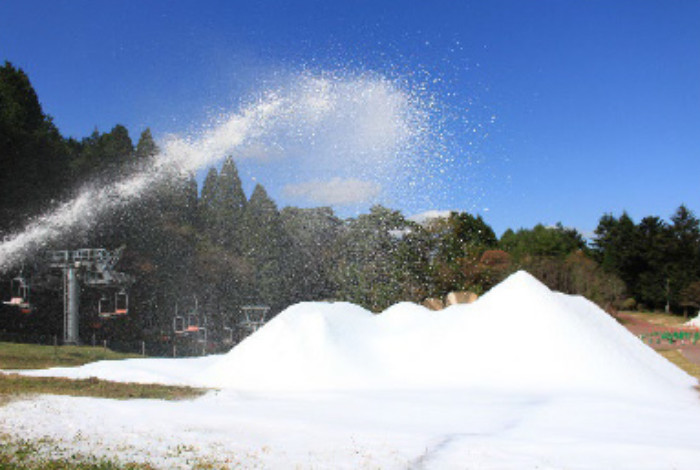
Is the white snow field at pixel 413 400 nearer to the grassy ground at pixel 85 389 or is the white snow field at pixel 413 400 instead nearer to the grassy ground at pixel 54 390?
the grassy ground at pixel 54 390

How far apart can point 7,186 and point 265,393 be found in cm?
2661

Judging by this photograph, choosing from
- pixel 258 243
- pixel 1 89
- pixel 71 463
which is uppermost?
pixel 1 89

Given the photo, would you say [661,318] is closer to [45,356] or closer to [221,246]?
[221,246]

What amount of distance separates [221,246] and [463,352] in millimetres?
33596

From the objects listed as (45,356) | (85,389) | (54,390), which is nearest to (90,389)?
(85,389)

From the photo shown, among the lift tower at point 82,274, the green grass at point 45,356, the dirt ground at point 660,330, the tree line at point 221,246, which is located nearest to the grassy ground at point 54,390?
the green grass at point 45,356

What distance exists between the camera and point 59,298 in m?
37.2

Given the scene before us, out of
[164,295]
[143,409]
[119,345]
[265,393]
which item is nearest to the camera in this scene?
[143,409]

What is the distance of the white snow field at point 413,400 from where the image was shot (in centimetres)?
1002

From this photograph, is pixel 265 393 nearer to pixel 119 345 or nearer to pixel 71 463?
pixel 71 463

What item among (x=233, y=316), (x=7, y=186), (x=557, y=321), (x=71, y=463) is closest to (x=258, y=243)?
(x=233, y=316)

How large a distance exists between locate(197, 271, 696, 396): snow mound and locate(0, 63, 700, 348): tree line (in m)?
20.7

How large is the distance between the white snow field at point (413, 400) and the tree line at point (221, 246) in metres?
20.0

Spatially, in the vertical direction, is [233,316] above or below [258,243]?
below
